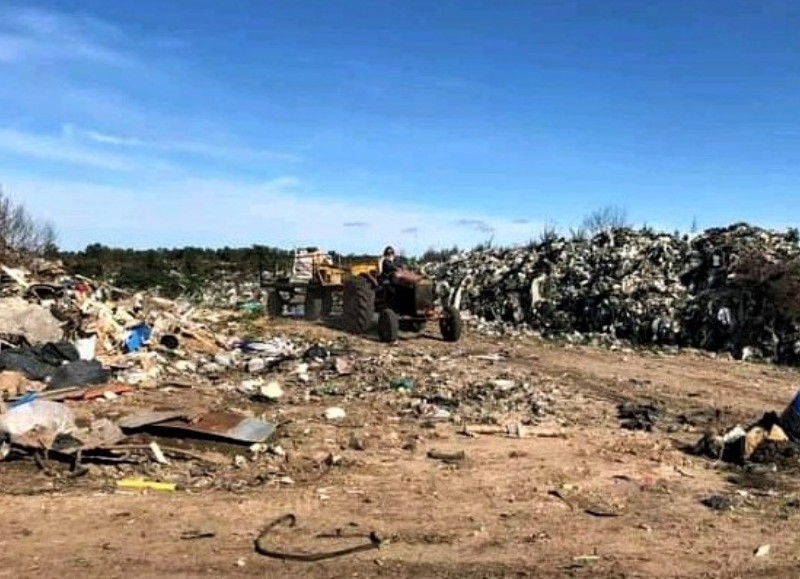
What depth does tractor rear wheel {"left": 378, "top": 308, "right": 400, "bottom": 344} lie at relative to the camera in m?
15.0

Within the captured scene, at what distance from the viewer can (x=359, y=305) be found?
52.0ft

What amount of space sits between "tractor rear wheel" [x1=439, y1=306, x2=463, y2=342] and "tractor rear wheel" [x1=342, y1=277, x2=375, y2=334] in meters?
1.32

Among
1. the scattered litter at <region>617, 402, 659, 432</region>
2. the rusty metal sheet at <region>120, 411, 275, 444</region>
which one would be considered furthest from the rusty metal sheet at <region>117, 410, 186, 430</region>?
the scattered litter at <region>617, 402, 659, 432</region>

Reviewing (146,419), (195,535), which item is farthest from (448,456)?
(146,419)

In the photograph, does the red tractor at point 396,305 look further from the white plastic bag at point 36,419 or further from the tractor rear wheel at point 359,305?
the white plastic bag at point 36,419

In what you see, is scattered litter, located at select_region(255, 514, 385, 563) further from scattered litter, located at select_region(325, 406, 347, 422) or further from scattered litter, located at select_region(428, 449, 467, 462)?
scattered litter, located at select_region(325, 406, 347, 422)

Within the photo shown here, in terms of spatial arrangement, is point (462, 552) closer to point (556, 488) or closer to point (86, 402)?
point (556, 488)

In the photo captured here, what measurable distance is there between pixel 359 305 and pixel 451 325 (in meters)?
1.70

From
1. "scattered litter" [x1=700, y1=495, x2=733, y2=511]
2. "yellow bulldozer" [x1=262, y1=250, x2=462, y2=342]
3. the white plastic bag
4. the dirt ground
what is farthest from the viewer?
"yellow bulldozer" [x1=262, y1=250, x2=462, y2=342]

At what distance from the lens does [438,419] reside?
9.37 metres

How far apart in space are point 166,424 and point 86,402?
99.8 inches

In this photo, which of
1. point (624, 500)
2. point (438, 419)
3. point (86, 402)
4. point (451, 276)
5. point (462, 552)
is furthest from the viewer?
point (451, 276)

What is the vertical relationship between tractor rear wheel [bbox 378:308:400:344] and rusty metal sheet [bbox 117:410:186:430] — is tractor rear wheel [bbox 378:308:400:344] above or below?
above

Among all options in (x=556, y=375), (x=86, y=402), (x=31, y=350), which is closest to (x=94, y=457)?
(x=86, y=402)
